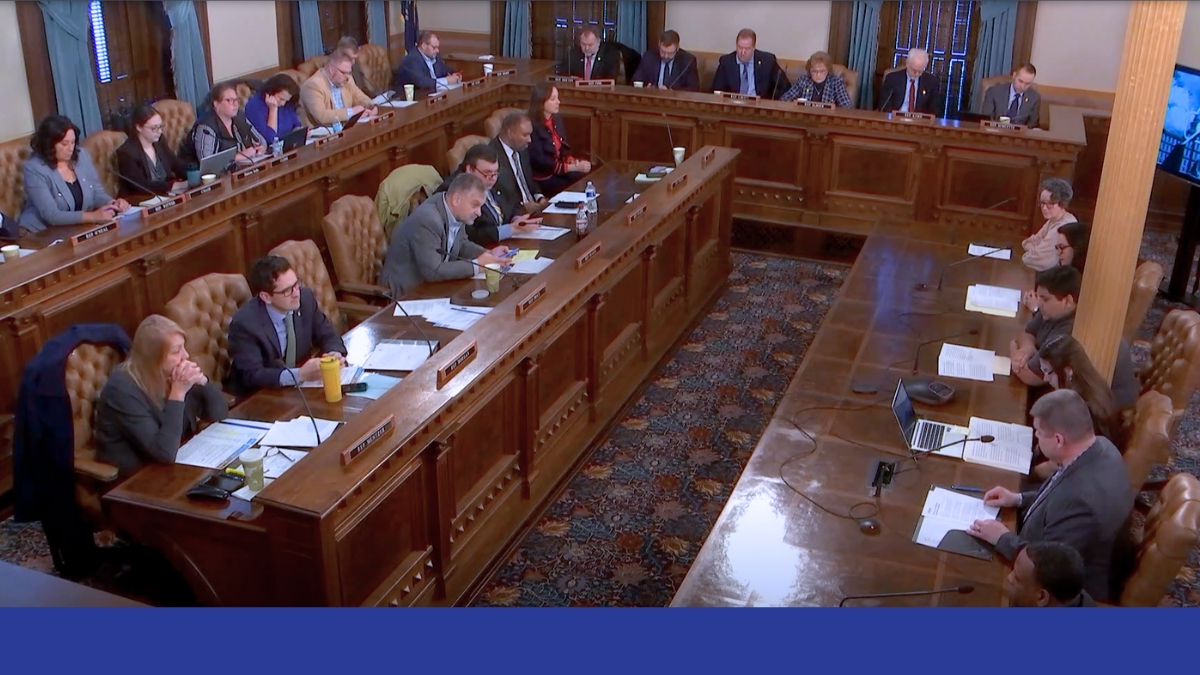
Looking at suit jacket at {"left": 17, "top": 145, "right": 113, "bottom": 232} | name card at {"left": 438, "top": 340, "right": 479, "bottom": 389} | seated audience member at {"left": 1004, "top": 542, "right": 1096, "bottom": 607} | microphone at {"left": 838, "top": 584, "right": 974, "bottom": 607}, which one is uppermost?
suit jacket at {"left": 17, "top": 145, "right": 113, "bottom": 232}

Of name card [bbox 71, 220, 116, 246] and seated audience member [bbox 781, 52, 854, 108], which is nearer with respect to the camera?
name card [bbox 71, 220, 116, 246]

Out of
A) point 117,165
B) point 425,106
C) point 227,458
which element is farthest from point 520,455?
point 425,106

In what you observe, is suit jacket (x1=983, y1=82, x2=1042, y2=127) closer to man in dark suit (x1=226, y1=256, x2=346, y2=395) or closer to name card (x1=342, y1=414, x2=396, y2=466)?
man in dark suit (x1=226, y1=256, x2=346, y2=395)

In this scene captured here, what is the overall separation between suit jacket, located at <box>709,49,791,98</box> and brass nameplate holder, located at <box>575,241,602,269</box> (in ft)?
14.4

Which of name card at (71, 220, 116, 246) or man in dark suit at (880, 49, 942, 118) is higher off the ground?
man in dark suit at (880, 49, 942, 118)

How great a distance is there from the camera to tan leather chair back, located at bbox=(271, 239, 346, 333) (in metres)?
4.94

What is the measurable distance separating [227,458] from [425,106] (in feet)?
14.8

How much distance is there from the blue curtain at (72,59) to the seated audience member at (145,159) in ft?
5.06

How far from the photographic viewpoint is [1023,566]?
2979 mm

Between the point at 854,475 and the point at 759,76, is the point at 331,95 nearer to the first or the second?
the point at 759,76

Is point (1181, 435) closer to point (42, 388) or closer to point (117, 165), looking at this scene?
point (42, 388)

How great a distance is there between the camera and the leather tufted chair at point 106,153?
646cm

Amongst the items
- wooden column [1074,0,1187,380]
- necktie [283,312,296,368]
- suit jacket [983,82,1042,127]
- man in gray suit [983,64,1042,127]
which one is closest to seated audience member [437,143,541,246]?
necktie [283,312,296,368]

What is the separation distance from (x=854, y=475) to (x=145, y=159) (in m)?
4.50
